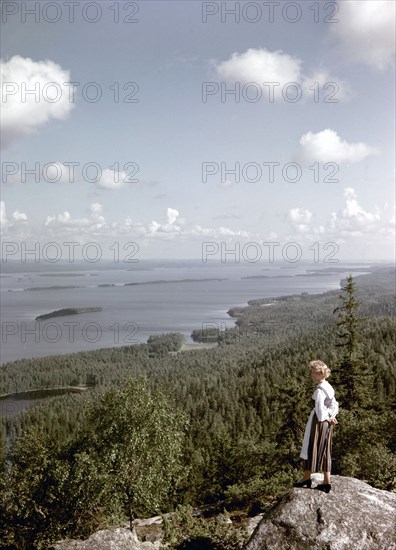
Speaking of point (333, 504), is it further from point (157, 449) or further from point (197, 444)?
point (197, 444)

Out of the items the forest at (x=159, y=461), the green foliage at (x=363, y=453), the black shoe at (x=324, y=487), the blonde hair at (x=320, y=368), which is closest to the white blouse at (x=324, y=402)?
the blonde hair at (x=320, y=368)

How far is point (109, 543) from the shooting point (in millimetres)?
21312

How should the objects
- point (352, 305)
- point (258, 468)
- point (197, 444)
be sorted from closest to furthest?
1. point (352, 305)
2. point (258, 468)
3. point (197, 444)

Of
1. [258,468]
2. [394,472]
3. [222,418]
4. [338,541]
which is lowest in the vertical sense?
[222,418]

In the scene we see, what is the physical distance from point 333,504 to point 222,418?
118333 mm

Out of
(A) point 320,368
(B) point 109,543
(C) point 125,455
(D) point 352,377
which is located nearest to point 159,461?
(C) point 125,455

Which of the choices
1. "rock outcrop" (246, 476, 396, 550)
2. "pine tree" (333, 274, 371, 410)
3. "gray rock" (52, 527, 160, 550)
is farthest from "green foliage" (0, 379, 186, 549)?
"pine tree" (333, 274, 371, 410)

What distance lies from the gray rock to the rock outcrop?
974 cm

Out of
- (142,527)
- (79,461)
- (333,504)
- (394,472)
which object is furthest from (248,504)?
(333,504)

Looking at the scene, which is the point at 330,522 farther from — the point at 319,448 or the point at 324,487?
the point at 319,448

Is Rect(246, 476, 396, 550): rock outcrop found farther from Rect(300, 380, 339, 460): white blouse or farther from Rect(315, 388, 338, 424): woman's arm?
Rect(315, 388, 338, 424): woman's arm

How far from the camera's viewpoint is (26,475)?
38906mm

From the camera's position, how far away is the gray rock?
68.6 feet

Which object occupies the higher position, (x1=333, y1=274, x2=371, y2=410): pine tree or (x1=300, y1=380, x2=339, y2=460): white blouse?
(x1=300, y1=380, x2=339, y2=460): white blouse
